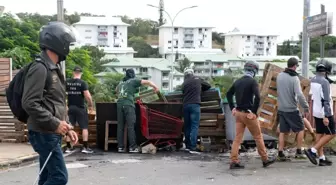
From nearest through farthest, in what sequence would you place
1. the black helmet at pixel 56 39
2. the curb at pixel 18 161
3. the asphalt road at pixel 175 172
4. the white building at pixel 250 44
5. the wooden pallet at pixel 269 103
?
the black helmet at pixel 56 39 < the asphalt road at pixel 175 172 < the curb at pixel 18 161 < the wooden pallet at pixel 269 103 < the white building at pixel 250 44

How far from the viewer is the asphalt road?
7.82 m

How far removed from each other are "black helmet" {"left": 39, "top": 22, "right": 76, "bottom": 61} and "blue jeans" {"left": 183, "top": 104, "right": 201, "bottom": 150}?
255 inches

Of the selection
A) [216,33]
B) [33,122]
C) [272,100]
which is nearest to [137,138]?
[272,100]

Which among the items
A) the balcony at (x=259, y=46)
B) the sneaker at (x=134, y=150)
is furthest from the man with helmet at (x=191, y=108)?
the balcony at (x=259, y=46)

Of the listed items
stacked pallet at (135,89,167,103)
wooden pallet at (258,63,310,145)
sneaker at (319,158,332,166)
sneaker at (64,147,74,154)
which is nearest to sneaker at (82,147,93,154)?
sneaker at (64,147,74,154)

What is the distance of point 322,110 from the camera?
917cm

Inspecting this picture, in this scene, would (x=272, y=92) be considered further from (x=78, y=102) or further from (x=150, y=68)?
(x=150, y=68)

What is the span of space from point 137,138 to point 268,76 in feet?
10.3

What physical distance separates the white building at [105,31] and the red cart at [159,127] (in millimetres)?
119285

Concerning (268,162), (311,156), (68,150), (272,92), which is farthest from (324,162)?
(68,150)

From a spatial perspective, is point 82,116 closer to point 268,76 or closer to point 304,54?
point 268,76

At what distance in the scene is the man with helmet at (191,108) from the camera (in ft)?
36.9

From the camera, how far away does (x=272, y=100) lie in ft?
35.2

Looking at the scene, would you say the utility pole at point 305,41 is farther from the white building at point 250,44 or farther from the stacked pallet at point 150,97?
the white building at point 250,44
